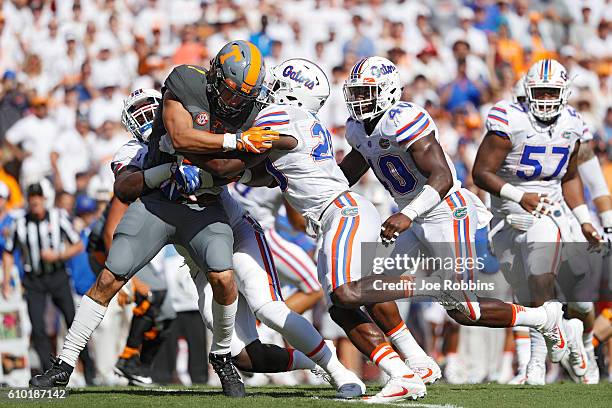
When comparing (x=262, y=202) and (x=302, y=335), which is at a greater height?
(x=262, y=202)

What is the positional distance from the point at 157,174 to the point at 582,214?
3.18 meters

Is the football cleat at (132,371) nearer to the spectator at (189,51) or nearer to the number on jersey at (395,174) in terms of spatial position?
the number on jersey at (395,174)

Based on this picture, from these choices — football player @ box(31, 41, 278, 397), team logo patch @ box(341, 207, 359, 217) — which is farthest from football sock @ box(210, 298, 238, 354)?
team logo patch @ box(341, 207, 359, 217)

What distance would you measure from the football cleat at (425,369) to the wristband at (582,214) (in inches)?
78.8

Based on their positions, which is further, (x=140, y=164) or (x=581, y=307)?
(x=581, y=307)

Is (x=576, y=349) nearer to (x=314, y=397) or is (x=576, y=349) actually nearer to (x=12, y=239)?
(x=314, y=397)

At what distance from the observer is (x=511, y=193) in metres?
7.75

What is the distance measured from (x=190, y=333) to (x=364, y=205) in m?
4.01

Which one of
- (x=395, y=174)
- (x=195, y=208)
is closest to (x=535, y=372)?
(x=395, y=174)

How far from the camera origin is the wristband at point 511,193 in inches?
304

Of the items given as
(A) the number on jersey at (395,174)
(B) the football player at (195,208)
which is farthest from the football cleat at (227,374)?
(A) the number on jersey at (395,174)

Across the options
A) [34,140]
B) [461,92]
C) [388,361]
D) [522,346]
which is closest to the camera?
[388,361]

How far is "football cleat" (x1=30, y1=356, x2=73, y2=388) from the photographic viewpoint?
6.39m

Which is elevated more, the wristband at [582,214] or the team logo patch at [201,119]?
the team logo patch at [201,119]
